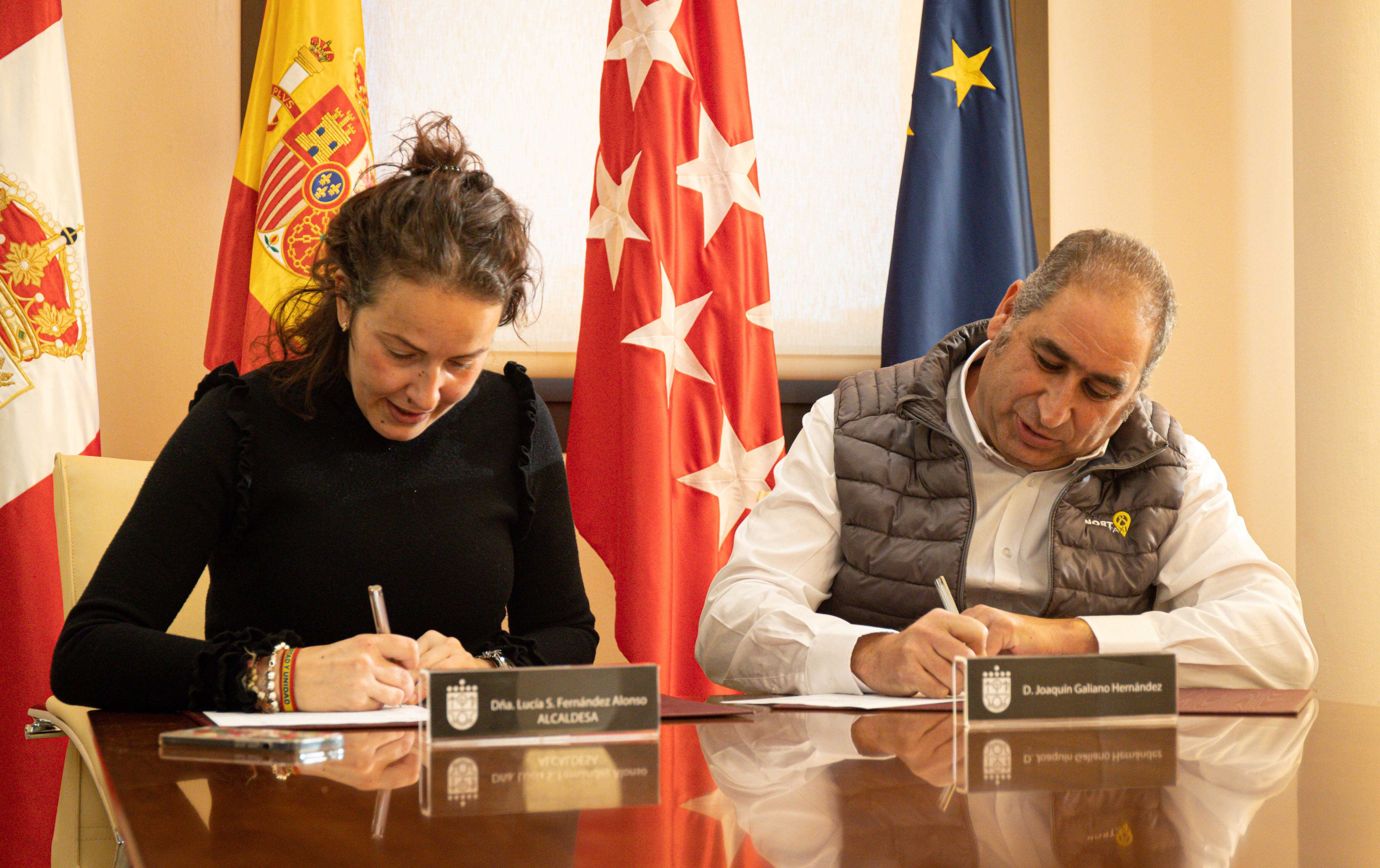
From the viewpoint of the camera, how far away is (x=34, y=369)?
239 cm

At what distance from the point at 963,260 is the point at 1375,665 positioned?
4.25 ft

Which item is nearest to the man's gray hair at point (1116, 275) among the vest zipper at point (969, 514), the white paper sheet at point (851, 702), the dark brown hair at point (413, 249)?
the vest zipper at point (969, 514)

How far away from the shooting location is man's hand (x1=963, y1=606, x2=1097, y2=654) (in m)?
1.49

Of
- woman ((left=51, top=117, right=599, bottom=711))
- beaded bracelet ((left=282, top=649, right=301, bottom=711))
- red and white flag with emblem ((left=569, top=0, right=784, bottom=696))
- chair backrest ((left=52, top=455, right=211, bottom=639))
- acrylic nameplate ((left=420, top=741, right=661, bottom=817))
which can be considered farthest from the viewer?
red and white flag with emblem ((left=569, top=0, right=784, bottom=696))

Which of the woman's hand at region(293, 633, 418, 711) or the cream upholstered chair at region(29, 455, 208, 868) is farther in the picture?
the cream upholstered chair at region(29, 455, 208, 868)

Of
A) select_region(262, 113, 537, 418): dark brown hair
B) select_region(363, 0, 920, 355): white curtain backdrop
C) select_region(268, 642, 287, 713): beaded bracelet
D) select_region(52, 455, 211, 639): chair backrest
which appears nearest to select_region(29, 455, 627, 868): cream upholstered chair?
select_region(52, 455, 211, 639): chair backrest

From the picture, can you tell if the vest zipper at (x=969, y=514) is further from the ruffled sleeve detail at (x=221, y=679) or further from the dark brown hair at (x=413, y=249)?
the ruffled sleeve detail at (x=221, y=679)

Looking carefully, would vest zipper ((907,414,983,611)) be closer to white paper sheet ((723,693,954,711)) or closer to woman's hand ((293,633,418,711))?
white paper sheet ((723,693,954,711))

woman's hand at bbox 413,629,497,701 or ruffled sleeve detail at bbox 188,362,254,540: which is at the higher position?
ruffled sleeve detail at bbox 188,362,254,540

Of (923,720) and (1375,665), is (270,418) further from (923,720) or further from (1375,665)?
(1375,665)

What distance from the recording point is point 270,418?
64.0 inches

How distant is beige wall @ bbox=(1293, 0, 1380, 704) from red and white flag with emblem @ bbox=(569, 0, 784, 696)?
1212 mm

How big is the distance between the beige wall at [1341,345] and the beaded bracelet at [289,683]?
2205 millimetres

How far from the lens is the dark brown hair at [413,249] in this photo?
1552 millimetres
